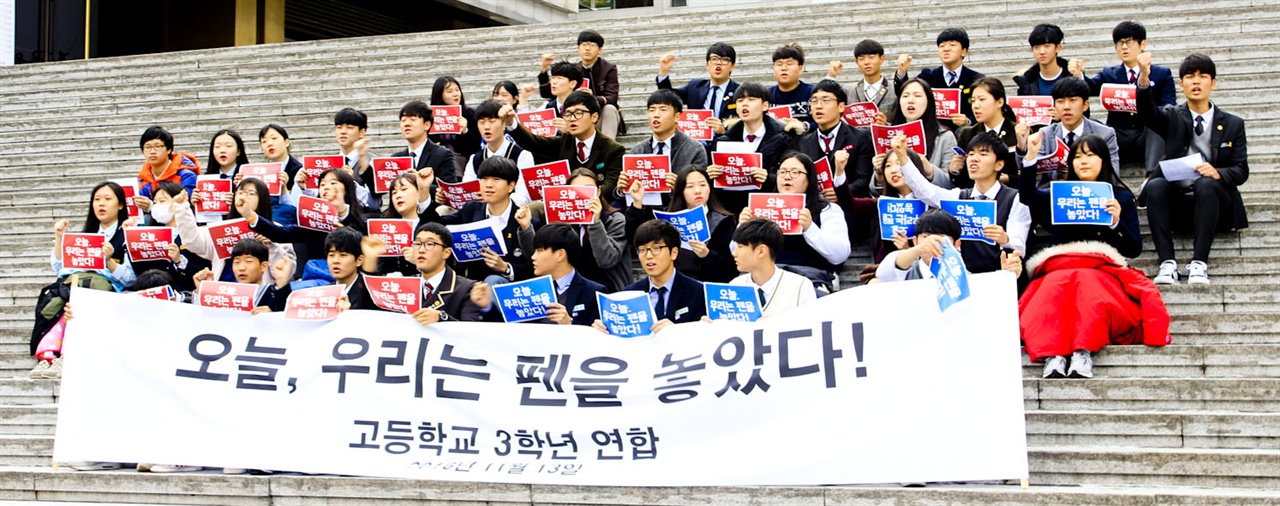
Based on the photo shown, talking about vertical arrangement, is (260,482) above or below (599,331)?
below

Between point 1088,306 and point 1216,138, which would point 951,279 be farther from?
point 1216,138

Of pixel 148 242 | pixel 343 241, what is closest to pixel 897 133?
pixel 343 241

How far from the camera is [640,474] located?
702cm

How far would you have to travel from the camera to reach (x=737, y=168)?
9242 mm

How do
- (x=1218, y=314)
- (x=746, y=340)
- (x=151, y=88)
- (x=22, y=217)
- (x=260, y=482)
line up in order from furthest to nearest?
(x=151, y=88) < (x=22, y=217) < (x=1218, y=314) < (x=260, y=482) < (x=746, y=340)

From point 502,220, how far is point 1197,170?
4.44 m

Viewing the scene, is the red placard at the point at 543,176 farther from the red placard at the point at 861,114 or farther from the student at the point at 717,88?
the student at the point at 717,88

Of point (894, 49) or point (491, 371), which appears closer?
point (491, 371)

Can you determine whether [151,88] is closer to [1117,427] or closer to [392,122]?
[392,122]

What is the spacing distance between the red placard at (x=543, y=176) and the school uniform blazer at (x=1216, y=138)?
12.7ft

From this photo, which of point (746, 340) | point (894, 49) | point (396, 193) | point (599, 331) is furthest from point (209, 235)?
point (894, 49)

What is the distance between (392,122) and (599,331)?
250 inches

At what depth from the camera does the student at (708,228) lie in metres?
8.73

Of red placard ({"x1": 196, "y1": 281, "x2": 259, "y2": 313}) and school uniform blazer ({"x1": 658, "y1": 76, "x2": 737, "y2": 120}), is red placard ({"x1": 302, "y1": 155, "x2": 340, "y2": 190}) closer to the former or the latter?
red placard ({"x1": 196, "y1": 281, "x2": 259, "y2": 313})
